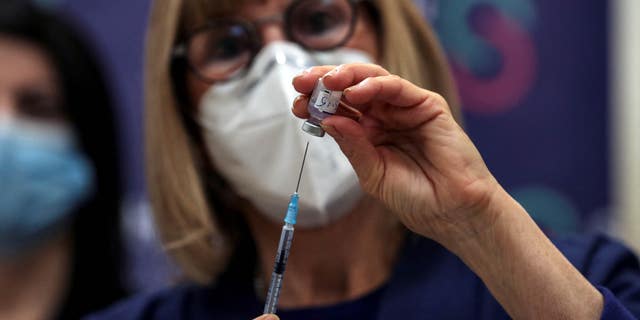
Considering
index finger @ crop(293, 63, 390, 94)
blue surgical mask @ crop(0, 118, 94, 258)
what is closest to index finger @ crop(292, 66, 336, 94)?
index finger @ crop(293, 63, 390, 94)

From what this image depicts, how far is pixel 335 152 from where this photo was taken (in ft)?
3.45

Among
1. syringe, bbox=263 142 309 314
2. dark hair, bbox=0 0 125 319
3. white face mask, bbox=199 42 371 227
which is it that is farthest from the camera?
dark hair, bbox=0 0 125 319

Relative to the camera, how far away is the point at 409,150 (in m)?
0.87

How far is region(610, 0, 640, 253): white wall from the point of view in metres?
1.65

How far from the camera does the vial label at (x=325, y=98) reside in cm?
77

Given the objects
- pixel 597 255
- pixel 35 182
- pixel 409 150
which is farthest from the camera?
pixel 35 182

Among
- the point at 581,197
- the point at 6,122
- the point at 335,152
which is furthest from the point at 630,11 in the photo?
the point at 6,122

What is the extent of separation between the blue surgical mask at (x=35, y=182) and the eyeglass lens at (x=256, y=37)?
643 millimetres

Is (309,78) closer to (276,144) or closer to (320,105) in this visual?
(320,105)

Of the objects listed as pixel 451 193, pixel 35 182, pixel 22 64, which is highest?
pixel 22 64

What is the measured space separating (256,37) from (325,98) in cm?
39

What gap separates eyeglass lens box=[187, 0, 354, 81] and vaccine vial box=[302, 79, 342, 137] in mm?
334

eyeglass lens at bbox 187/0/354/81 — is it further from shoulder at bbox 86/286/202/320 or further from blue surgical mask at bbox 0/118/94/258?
blue surgical mask at bbox 0/118/94/258

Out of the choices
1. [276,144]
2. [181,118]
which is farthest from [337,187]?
[181,118]
